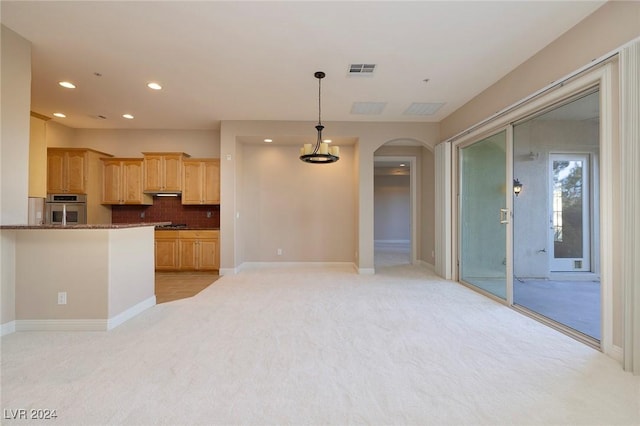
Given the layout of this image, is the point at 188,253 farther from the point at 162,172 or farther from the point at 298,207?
the point at 298,207

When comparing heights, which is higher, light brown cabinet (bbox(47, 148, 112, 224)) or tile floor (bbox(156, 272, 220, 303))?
light brown cabinet (bbox(47, 148, 112, 224))

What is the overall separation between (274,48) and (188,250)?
4.46 m

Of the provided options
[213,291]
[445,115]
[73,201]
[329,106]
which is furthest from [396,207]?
[73,201]

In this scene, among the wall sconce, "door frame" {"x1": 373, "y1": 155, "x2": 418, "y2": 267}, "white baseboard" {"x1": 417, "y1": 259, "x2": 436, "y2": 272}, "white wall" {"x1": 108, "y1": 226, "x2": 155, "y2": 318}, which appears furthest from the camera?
"door frame" {"x1": 373, "y1": 155, "x2": 418, "y2": 267}

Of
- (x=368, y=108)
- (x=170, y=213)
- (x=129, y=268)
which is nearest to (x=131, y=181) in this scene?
(x=170, y=213)

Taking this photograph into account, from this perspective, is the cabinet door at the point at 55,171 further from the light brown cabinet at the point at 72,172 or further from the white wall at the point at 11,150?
the white wall at the point at 11,150

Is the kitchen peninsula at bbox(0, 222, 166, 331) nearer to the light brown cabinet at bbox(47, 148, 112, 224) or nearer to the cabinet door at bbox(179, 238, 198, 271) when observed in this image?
the cabinet door at bbox(179, 238, 198, 271)

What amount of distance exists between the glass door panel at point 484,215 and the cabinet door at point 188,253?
17.4ft

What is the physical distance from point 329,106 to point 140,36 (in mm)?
2830

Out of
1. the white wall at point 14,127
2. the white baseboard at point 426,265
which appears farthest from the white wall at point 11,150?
the white baseboard at point 426,265

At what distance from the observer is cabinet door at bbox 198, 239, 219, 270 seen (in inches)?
234

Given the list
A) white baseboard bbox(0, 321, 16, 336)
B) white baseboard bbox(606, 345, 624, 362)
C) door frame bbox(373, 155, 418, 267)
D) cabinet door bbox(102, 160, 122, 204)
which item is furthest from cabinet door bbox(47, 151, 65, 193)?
white baseboard bbox(606, 345, 624, 362)

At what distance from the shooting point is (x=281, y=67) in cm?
359

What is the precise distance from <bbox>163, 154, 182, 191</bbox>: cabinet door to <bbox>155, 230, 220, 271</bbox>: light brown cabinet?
40.2 inches
